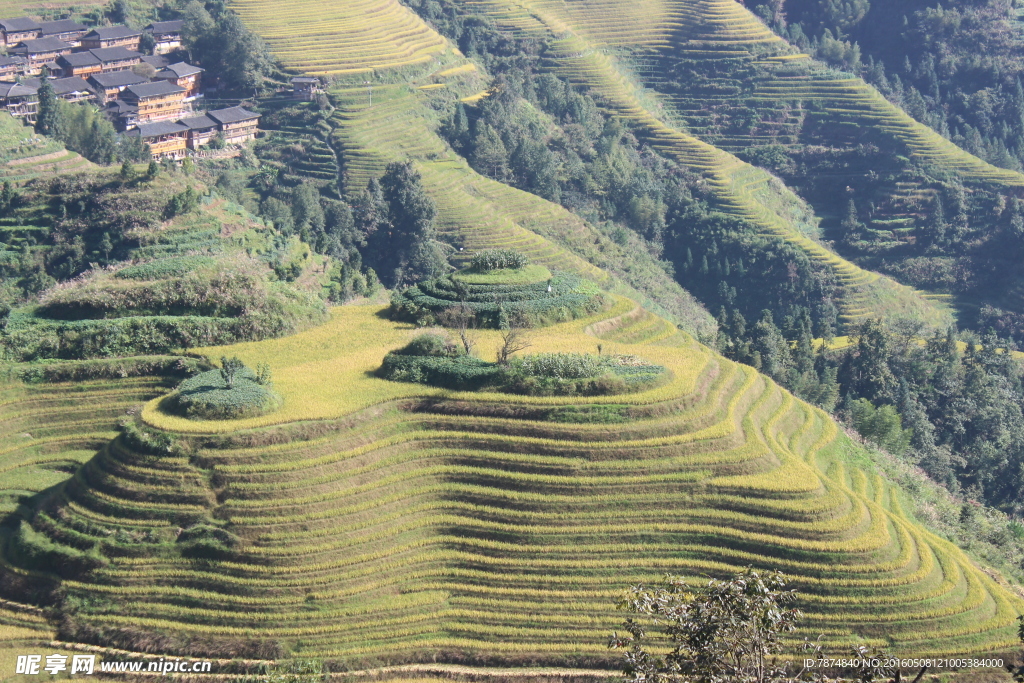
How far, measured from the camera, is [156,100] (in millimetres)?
80188

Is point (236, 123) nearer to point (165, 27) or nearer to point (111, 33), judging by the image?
point (111, 33)

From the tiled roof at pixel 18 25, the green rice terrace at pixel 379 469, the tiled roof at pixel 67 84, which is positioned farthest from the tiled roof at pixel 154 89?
the green rice terrace at pixel 379 469

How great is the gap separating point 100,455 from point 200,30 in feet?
205

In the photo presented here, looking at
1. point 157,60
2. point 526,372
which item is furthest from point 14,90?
point 526,372

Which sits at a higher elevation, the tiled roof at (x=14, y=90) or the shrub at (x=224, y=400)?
the tiled roof at (x=14, y=90)

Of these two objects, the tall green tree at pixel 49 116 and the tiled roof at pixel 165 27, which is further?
the tiled roof at pixel 165 27

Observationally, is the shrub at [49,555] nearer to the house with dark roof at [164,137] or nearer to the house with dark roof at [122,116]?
the house with dark roof at [164,137]

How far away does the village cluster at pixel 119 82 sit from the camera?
7656 cm

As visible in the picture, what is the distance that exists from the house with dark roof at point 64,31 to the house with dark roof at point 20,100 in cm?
1243

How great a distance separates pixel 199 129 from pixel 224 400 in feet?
158

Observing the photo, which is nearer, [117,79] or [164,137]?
[164,137]

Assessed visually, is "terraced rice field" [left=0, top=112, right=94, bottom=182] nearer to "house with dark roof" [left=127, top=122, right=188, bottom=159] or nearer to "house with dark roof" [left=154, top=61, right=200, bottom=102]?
"house with dark roof" [left=127, top=122, right=188, bottom=159]

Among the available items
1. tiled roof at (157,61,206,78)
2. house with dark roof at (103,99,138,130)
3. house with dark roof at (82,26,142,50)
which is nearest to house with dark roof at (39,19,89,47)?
house with dark roof at (82,26,142,50)

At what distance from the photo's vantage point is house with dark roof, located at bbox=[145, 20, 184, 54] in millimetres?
88625
